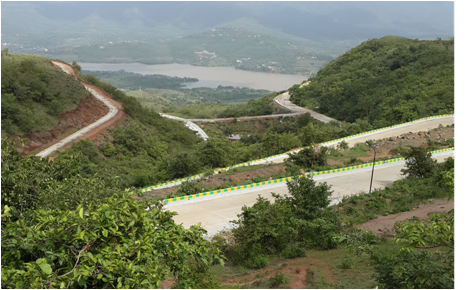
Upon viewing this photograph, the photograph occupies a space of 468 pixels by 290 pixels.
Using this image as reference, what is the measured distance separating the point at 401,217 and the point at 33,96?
86.0 feet

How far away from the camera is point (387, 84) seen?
5541cm

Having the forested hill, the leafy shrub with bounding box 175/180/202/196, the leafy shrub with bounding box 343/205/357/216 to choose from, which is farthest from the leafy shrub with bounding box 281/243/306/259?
the forested hill

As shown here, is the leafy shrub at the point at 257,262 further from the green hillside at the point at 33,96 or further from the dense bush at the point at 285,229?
the green hillside at the point at 33,96

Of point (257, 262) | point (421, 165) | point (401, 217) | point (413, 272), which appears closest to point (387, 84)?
point (421, 165)

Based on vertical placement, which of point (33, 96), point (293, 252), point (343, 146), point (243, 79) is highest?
point (243, 79)

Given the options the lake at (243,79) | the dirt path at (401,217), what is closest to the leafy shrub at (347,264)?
the dirt path at (401,217)

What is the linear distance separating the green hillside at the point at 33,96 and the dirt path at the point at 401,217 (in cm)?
2205

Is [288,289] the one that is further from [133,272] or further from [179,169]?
[179,169]

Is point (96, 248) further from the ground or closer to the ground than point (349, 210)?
further from the ground

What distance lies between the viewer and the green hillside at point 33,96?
1009 inches

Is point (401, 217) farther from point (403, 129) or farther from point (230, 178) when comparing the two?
point (403, 129)

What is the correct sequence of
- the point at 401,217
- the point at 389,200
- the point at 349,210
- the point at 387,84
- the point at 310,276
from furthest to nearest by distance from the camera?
the point at 387,84 < the point at 389,200 < the point at 349,210 < the point at 401,217 < the point at 310,276

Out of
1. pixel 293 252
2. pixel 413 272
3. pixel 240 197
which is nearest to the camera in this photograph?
pixel 413 272

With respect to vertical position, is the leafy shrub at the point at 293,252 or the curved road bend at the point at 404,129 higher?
A: the curved road bend at the point at 404,129
